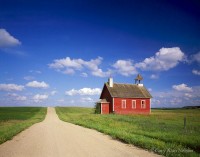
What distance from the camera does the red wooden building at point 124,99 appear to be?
173 ft

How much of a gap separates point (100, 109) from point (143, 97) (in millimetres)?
10252

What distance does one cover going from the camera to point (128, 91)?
55406 mm

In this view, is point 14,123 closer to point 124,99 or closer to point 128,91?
point 124,99

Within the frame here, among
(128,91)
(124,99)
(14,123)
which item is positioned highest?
(128,91)

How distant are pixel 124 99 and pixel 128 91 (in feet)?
8.76

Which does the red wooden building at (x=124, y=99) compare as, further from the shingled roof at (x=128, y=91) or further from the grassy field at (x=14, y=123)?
the grassy field at (x=14, y=123)

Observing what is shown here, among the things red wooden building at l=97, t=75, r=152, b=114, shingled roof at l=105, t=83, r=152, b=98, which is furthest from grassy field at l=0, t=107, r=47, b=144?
shingled roof at l=105, t=83, r=152, b=98

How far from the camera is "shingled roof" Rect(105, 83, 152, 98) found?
53312mm

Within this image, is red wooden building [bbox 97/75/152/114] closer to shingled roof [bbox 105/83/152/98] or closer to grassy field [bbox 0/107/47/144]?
shingled roof [bbox 105/83/152/98]

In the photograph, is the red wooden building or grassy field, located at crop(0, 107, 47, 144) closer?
grassy field, located at crop(0, 107, 47, 144)

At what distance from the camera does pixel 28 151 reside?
467 inches

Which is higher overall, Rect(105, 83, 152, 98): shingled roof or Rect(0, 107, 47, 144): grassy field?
Rect(105, 83, 152, 98): shingled roof

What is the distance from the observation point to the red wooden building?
52750 mm

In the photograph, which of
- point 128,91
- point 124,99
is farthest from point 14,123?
point 128,91
